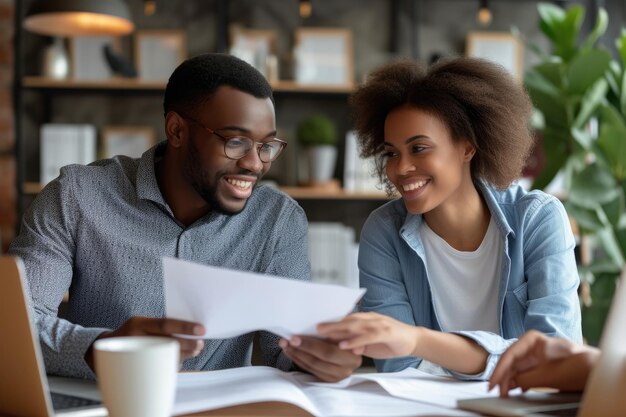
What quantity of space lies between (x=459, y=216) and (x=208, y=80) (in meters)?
0.59

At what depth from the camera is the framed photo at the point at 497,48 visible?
3854 millimetres

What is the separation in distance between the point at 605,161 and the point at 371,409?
2.41m

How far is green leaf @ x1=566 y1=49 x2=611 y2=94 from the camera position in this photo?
320 cm

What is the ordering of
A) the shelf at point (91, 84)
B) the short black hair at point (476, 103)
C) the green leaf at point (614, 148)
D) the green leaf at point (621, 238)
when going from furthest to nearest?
the shelf at point (91, 84) < the green leaf at point (621, 238) < the green leaf at point (614, 148) < the short black hair at point (476, 103)

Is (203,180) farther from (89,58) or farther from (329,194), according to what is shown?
(89,58)

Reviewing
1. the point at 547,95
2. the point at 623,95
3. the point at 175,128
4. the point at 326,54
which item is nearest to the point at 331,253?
the point at 326,54

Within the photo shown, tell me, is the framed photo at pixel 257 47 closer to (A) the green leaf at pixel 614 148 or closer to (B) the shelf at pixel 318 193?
(B) the shelf at pixel 318 193

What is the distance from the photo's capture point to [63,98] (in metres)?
3.90

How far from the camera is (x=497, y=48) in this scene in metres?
3.86

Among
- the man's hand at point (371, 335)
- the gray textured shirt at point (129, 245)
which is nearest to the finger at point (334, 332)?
the man's hand at point (371, 335)

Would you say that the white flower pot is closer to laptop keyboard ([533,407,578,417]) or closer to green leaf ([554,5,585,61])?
green leaf ([554,5,585,61])

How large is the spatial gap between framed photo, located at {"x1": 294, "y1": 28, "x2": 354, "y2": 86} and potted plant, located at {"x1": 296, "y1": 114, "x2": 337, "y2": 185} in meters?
0.21

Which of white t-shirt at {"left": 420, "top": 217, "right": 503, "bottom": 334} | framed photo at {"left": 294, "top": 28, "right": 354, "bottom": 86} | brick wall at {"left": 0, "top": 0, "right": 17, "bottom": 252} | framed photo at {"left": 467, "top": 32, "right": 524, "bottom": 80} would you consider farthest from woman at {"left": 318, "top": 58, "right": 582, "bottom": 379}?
brick wall at {"left": 0, "top": 0, "right": 17, "bottom": 252}

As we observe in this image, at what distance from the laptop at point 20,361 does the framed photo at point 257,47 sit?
109 inches
